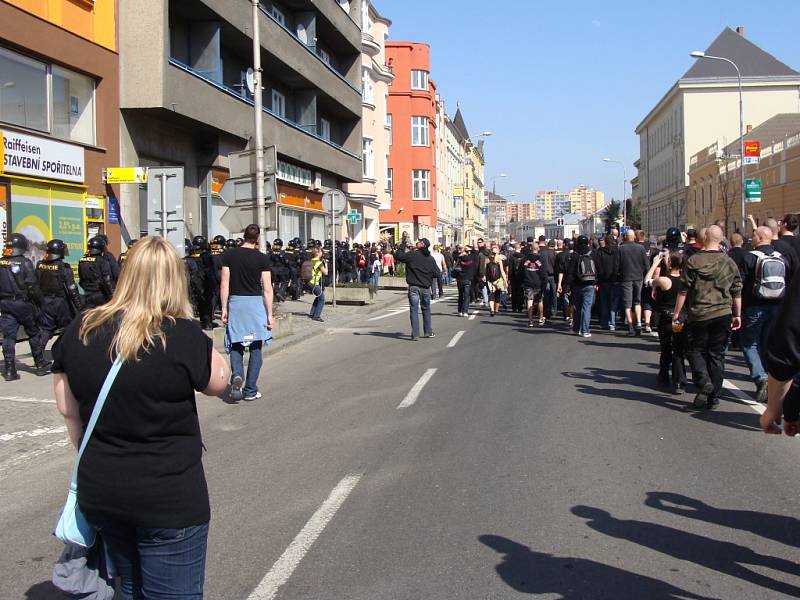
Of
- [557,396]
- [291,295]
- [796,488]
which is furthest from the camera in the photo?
[291,295]

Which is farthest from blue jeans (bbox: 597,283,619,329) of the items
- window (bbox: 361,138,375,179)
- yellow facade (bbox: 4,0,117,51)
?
window (bbox: 361,138,375,179)

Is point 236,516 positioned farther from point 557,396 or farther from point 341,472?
point 557,396

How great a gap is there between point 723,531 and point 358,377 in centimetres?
693

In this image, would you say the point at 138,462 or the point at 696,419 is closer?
the point at 138,462

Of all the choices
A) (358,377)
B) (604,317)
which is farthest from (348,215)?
(358,377)

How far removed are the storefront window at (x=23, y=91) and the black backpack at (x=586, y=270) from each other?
10.9 m

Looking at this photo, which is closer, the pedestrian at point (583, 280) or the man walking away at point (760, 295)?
the man walking away at point (760, 295)

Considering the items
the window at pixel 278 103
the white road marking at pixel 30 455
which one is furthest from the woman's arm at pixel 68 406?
the window at pixel 278 103

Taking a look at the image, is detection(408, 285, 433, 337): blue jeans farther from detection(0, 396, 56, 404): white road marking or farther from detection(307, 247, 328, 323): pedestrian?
detection(0, 396, 56, 404): white road marking

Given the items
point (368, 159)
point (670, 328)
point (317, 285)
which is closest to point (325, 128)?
point (368, 159)

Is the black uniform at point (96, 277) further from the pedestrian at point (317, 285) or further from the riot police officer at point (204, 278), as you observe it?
the pedestrian at point (317, 285)

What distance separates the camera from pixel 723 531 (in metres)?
5.05

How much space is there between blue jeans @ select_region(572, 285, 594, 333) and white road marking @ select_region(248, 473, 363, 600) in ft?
34.2

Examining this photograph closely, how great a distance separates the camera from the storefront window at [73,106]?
16578 millimetres
